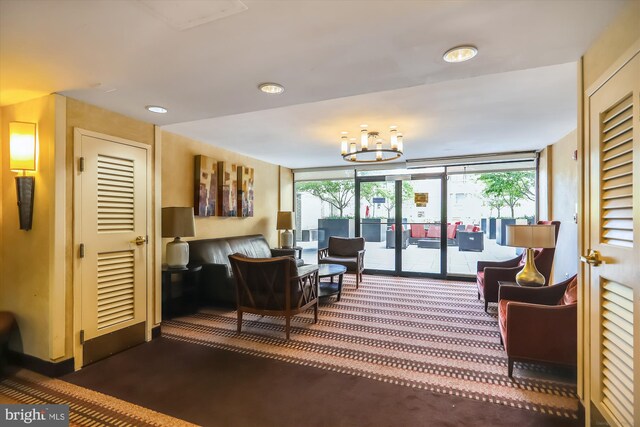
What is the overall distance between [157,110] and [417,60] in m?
2.23

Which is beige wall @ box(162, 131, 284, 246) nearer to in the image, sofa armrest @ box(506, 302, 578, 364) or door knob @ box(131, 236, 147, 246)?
door knob @ box(131, 236, 147, 246)

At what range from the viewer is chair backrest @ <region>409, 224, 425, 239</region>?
246 inches

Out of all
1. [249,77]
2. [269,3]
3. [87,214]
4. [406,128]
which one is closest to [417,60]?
[269,3]

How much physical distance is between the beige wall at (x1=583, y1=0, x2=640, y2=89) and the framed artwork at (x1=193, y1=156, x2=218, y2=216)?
437 centimetres

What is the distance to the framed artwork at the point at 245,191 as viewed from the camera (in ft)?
17.8

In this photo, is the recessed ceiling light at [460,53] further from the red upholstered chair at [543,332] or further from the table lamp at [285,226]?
the table lamp at [285,226]

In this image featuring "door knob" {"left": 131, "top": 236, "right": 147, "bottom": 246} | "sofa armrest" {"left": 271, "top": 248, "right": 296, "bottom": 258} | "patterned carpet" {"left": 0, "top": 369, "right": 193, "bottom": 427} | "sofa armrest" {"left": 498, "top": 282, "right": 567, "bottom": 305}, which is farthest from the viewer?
"sofa armrest" {"left": 271, "top": 248, "right": 296, "bottom": 258}

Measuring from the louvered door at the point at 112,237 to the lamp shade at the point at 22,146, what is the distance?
324 millimetres

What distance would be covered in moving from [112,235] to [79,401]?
1.30m

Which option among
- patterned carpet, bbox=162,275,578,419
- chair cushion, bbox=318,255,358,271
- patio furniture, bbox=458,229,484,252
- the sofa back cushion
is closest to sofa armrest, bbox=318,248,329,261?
chair cushion, bbox=318,255,358,271

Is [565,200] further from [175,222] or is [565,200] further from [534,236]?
[175,222]

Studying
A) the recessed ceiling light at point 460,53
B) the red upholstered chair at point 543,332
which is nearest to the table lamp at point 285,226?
the red upholstered chair at point 543,332

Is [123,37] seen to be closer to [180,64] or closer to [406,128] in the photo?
[180,64]

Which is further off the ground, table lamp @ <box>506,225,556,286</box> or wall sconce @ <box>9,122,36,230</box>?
wall sconce @ <box>9,122,36,230</box>
